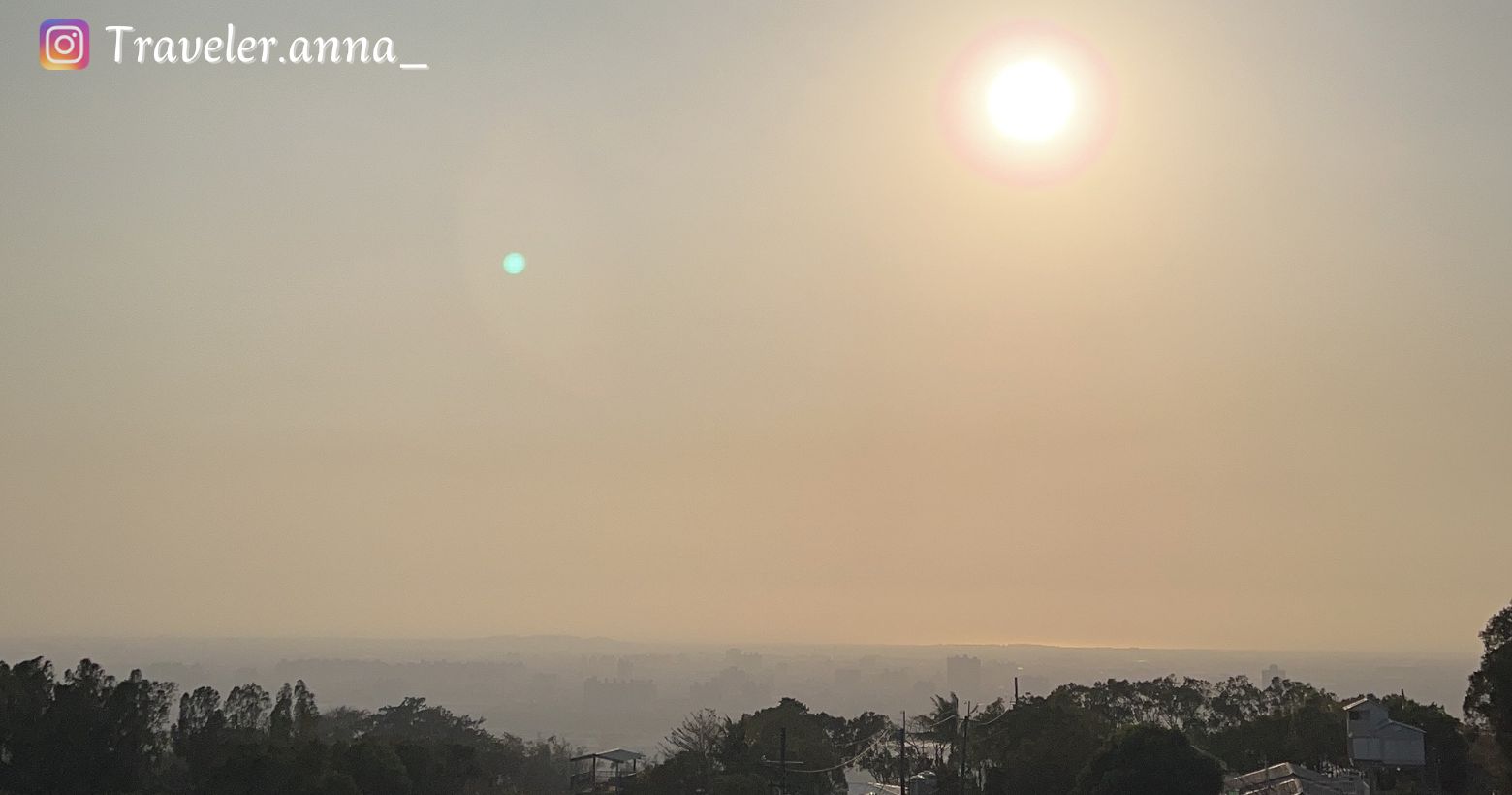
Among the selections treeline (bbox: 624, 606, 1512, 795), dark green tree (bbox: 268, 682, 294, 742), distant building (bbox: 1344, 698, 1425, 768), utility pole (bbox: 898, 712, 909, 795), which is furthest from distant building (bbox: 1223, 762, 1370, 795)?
dark green tree (bbox: 268, 682, 294, 742)

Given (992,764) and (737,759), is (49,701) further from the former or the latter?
(992,764)

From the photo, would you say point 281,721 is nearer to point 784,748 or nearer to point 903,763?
point 784,748

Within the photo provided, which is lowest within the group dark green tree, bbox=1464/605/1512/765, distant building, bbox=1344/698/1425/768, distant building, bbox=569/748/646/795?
distant building, bbox=569/748/646/795

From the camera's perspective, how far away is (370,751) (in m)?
48.0

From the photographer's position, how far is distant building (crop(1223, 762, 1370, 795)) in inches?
1761

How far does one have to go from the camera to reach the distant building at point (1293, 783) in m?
44.7

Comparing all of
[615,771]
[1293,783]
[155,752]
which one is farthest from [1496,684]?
[155,752]

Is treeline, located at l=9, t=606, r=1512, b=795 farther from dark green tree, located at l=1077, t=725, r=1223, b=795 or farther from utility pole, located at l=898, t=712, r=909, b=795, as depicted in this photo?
utility pole, located at l=898, t=712, r=909, b=795

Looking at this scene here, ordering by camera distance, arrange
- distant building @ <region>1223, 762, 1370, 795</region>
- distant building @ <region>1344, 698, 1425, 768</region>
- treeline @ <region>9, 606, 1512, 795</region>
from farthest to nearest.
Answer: distant building @ <region>1344, 698, 1425, 768</region>
distant building @ <region>1223, 762, 1370, 795</region>
treeline @ <region>9, 606, 1512, 795</region>

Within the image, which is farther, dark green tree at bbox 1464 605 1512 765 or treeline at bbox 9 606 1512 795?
treeline at bbox 9 606 1512 795

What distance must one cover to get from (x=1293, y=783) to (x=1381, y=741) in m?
4.36

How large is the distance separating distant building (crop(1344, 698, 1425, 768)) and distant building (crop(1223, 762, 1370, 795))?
1055 mm

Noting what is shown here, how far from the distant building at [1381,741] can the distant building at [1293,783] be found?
105 centimetres

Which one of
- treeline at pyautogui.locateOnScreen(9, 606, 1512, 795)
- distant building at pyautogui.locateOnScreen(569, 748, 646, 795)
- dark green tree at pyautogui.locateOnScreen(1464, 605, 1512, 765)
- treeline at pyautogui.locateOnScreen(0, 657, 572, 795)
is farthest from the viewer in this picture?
distant building at pyautogui.locateOnScreen(569, 748, 646, 795)
